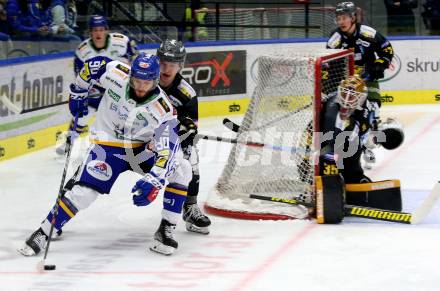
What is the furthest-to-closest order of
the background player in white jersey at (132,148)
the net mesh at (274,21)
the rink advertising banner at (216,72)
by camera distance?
the net mesh at (274,21) < the rink advertising banner at (216,72) < the background player in white jersey at (132,148)

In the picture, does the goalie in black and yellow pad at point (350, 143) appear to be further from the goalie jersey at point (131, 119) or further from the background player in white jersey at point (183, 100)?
the goalie jersey at point (131, 119)

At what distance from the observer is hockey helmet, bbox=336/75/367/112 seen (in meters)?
6.19

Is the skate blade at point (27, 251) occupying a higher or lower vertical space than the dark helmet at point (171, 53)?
lower

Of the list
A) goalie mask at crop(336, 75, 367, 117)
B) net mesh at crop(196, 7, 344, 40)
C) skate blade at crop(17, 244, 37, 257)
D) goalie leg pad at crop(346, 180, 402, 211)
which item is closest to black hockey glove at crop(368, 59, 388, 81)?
goalie mask at crop(336, 75, 367, 117)

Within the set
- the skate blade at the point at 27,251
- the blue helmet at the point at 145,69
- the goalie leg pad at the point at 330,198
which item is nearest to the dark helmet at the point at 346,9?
the goalie leg pad at the point at 330,198

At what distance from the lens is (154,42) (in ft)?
37.0

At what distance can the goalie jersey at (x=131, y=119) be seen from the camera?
5.30 m

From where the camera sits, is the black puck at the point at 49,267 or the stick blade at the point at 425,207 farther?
the stick blade at the point at 425,207

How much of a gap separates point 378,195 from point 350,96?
0.65 m

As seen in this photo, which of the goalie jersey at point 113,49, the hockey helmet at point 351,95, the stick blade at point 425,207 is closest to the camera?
the stick blade at point 425,207

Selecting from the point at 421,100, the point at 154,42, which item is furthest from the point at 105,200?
the point at 421,100

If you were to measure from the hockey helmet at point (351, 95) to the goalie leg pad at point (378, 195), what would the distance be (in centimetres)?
50

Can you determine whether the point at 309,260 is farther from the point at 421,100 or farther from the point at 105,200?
the point at 421,100

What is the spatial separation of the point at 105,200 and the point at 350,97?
193 centimetres
